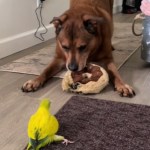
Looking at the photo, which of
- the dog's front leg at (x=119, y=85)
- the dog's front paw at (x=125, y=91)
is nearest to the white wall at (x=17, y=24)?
the dog's front leg at (x=119, y=85)

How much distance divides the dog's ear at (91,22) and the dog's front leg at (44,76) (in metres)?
0.33

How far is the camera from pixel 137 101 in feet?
5.00

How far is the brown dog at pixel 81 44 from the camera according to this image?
171cm

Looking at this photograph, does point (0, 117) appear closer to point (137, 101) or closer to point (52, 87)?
point (52, 87)

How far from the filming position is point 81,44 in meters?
1.74

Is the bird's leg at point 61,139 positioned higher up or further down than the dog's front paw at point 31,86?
higher up

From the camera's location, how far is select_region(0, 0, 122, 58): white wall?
2.54 metres

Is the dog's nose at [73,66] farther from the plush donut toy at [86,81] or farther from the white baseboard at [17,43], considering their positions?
the white baseboard at [17,43]

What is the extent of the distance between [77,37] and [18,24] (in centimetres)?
117

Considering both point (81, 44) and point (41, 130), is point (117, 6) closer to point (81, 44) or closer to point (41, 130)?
point (81, 44)

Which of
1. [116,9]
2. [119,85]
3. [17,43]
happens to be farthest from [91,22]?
[116,9]

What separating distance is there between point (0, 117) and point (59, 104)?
0.98ft

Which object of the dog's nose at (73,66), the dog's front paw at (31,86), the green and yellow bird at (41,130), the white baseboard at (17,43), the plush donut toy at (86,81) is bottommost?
the white baseboard at (17,43)

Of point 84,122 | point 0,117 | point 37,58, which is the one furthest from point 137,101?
point 37,58
